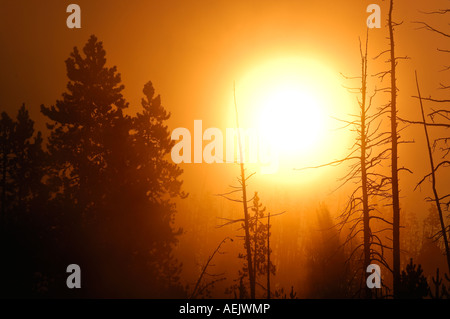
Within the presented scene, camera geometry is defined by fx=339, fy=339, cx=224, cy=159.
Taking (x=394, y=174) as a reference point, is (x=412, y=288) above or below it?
below

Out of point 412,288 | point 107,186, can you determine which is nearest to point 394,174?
point 412,288

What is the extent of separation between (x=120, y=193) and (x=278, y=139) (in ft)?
32.3

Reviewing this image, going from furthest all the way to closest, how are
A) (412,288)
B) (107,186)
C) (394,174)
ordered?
(107,186) → (394,174) → (412,288)

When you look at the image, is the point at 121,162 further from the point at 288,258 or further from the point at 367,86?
the point at 288,258

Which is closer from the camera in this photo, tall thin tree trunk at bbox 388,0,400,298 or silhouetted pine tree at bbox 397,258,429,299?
silhouetted pine tree at bbox 397,258,429,299

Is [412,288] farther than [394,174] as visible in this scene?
No

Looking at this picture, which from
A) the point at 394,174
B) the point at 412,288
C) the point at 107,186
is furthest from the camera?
the point at 107,186

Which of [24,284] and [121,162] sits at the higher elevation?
[121,162]

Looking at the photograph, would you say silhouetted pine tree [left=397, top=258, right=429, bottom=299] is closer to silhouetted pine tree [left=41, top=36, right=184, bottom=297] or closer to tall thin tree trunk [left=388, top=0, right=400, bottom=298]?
tall thin tree trunk [left=388, top=0, right=400, bottom=298]

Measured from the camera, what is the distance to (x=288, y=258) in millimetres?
86062

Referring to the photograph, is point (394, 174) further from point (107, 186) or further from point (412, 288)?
point (107, 186)

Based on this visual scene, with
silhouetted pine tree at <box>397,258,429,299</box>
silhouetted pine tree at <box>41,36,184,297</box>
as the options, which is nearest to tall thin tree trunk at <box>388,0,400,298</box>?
silhouetted pine tree at <box>397,258,429,299</box>

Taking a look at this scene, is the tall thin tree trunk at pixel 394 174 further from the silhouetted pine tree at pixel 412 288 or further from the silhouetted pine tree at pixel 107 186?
the silhouetted pine tree at pixel 107 186
